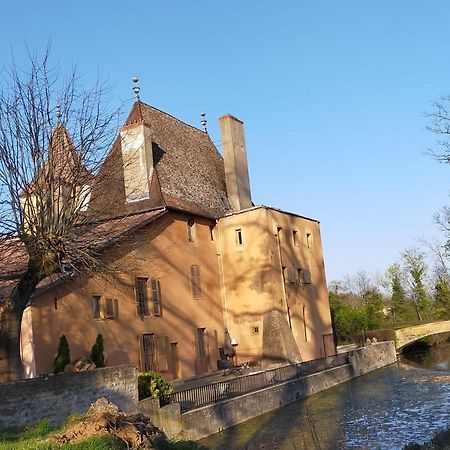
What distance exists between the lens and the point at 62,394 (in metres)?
14.7

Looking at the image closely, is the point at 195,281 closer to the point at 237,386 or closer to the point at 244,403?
the point at 237,386

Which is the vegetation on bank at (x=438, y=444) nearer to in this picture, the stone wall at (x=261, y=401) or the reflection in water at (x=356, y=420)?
the reflection in water at (x=356, y=420)

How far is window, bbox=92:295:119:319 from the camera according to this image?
21.6m

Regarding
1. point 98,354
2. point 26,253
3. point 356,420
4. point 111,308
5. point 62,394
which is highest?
point 26,253

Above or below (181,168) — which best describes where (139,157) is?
below

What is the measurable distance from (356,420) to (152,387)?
6.53m

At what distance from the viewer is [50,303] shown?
1958 centimetres

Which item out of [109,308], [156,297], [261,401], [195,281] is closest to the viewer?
[261,401]

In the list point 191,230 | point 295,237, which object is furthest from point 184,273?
point 295,237

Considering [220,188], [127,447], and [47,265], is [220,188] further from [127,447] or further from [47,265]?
[127,447]

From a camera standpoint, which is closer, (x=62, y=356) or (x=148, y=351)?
(x=62, y=356)

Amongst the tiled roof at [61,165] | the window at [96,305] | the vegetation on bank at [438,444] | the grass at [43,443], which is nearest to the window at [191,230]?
the window at [96,305]

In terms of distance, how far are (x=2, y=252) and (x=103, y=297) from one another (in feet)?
20.5

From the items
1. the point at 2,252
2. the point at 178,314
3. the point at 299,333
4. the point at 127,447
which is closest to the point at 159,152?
the point at 178,314
